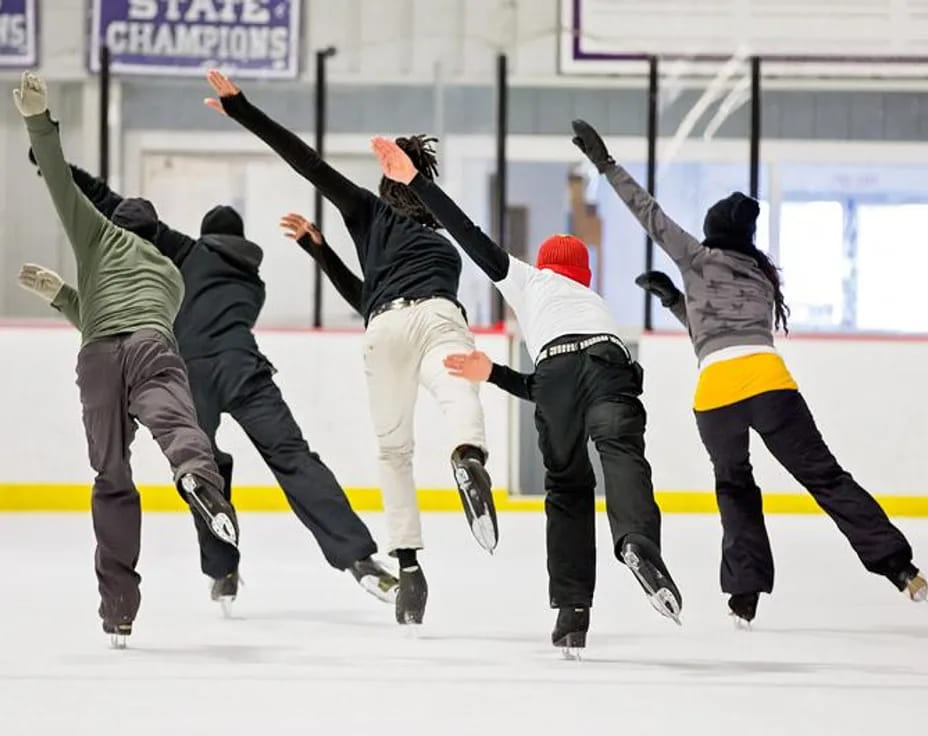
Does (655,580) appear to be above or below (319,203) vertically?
below

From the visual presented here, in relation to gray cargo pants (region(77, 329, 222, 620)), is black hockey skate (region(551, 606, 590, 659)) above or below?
below

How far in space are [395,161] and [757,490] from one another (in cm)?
155

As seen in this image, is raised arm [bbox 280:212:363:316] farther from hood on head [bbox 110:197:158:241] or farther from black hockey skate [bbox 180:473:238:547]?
black hockey skate [bbox 180:473:238:547]

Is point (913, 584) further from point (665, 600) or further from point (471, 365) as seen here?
point (471, 365)

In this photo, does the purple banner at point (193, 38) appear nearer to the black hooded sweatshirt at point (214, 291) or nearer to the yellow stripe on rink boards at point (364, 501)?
the yellow stripe on rink boards at point (364, 501)

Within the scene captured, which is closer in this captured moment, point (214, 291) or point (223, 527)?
point (223, 527)

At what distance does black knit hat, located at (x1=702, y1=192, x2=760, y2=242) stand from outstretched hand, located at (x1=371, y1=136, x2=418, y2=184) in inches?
43.8

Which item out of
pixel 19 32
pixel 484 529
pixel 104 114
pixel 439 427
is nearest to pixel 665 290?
pixel 484 529

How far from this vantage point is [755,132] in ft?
32.7

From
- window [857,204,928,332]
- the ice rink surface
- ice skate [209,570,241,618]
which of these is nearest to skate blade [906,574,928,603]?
the ice rink surface

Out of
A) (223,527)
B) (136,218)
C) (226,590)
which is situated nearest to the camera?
(223,527)

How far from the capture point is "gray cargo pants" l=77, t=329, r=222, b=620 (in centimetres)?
475

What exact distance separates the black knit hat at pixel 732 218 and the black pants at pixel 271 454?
1.29 m

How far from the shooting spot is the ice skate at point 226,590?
5.63m
